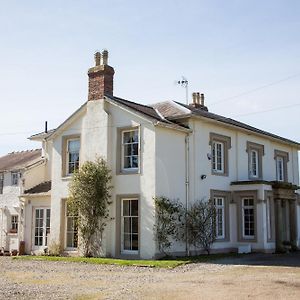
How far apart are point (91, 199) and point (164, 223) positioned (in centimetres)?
355

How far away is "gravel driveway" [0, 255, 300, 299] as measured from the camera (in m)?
12.2

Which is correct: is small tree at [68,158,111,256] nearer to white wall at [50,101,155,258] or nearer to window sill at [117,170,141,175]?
white wall at [50,101,155,258]

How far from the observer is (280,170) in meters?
31.8

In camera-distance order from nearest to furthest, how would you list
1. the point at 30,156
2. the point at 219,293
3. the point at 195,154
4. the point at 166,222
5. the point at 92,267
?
the point at 219,293 → the point at 92,267 → the point at 166,222 → the point at 195,154 → the point at 30,156

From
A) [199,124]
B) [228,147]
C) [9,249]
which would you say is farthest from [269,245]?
[9,249]

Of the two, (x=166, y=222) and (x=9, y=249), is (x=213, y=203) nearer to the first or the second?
(x=166, y=222)

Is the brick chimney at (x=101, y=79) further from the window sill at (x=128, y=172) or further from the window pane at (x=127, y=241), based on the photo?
the window pane at (x=127, y=241)

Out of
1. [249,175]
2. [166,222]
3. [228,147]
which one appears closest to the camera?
[166,222]

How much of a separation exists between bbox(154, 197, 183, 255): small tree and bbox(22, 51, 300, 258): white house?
26cm

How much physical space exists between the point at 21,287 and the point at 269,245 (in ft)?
49.4

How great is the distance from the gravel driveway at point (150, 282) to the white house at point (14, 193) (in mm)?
8333

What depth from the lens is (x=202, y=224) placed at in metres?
22.8

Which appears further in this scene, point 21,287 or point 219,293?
point 21,287

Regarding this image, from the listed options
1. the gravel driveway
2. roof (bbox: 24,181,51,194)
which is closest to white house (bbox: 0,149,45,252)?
roof (bbox: 24,181,51,194)
